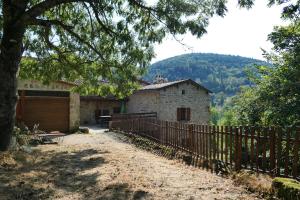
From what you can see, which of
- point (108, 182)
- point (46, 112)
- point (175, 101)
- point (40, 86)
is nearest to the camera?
point (108, 182)

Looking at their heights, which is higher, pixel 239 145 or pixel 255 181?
pixel 239 145

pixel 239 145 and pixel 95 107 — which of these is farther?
pixel 95 107

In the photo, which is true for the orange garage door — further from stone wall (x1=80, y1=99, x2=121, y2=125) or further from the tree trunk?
stone wall (x1=80, y1=99, x2=121, y2=125)

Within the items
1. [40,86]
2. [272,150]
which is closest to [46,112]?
[40,86]

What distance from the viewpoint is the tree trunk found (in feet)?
33.5

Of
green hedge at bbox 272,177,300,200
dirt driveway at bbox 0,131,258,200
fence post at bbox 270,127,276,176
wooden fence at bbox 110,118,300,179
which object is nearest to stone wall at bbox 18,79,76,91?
wooden fence at bbox 110,118,300,179

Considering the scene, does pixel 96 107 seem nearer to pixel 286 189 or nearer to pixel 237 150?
pixel 237 150

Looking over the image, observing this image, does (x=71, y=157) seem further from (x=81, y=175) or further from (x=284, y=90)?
(x=284, y=90)

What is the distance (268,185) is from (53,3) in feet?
27.2

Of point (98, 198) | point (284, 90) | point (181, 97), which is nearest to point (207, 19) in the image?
point (284, 90)

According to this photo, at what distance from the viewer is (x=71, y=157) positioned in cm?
1111

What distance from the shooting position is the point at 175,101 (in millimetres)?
30234

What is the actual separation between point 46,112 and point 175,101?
42.4 feet

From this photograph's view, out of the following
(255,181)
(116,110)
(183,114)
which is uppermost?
(116,110)
